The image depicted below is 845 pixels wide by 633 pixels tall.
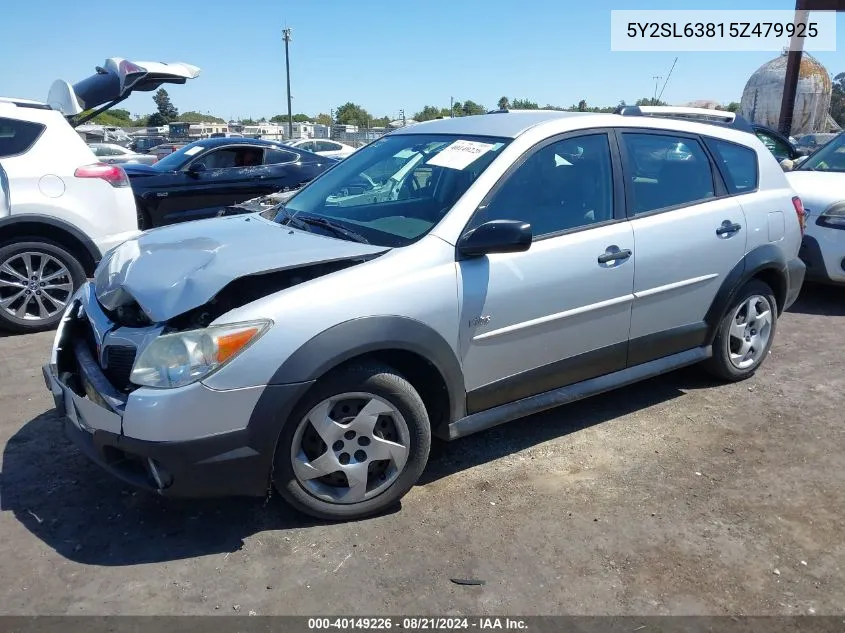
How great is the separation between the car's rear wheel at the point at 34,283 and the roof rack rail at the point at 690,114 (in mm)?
4474

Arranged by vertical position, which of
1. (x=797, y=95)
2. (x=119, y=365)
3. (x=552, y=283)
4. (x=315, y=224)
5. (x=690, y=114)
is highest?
(x=797, y=95)

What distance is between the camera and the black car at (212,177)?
8617 mm

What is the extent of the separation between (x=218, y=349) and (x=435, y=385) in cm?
103

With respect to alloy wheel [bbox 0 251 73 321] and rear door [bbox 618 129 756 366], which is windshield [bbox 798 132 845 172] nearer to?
rear door [bbox 618 129 756 366]

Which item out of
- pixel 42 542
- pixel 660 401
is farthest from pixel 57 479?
pixel 660 401

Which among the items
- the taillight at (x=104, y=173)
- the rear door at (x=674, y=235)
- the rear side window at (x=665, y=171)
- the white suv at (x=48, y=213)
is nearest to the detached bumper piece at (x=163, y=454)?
the rear door at (x=674, y=235)

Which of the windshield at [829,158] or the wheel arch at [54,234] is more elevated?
the windshield at [829,158]

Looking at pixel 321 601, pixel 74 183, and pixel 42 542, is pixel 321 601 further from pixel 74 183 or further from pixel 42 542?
pixel 74 183

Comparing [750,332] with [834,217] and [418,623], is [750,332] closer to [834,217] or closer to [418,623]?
[834,217]

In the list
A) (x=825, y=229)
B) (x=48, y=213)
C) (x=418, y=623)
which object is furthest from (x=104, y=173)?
(x=825, y=229)

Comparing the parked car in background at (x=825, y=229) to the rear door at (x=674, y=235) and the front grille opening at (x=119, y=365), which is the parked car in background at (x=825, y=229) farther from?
the front grille opening at (x=119, y=365)

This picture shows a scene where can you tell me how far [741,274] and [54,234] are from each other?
522 centimetres

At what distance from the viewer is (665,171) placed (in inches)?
160

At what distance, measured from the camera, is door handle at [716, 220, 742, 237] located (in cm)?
415
